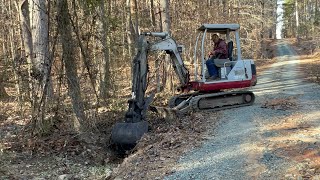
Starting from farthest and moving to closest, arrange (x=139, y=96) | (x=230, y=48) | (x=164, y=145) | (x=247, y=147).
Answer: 1. (x=230, y=48)
2. (x=139, y=96)
3. (x=164, y=145)
4. (x=247, y=147)

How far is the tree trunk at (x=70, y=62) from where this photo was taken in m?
7.77

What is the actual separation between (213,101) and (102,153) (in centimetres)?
407

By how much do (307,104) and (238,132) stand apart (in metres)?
3.67

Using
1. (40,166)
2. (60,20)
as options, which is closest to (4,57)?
(60,20)

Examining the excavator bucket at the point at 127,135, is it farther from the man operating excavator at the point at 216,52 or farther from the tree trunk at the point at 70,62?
the man operating excavator at the point at 216,52

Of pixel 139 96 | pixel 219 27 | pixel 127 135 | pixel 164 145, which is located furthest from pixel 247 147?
pixel 219 27

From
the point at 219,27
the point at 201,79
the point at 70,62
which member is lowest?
the point at 201,79

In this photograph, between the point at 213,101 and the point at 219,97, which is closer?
the point at 213,101

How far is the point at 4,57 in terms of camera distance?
7.86 metres

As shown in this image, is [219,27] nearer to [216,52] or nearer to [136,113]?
[216,52]

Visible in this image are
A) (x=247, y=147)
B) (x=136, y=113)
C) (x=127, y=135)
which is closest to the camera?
(x=247, y=147)

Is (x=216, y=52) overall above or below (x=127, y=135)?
above

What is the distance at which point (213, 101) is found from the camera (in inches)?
415

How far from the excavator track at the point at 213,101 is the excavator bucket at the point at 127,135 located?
2.23 m
